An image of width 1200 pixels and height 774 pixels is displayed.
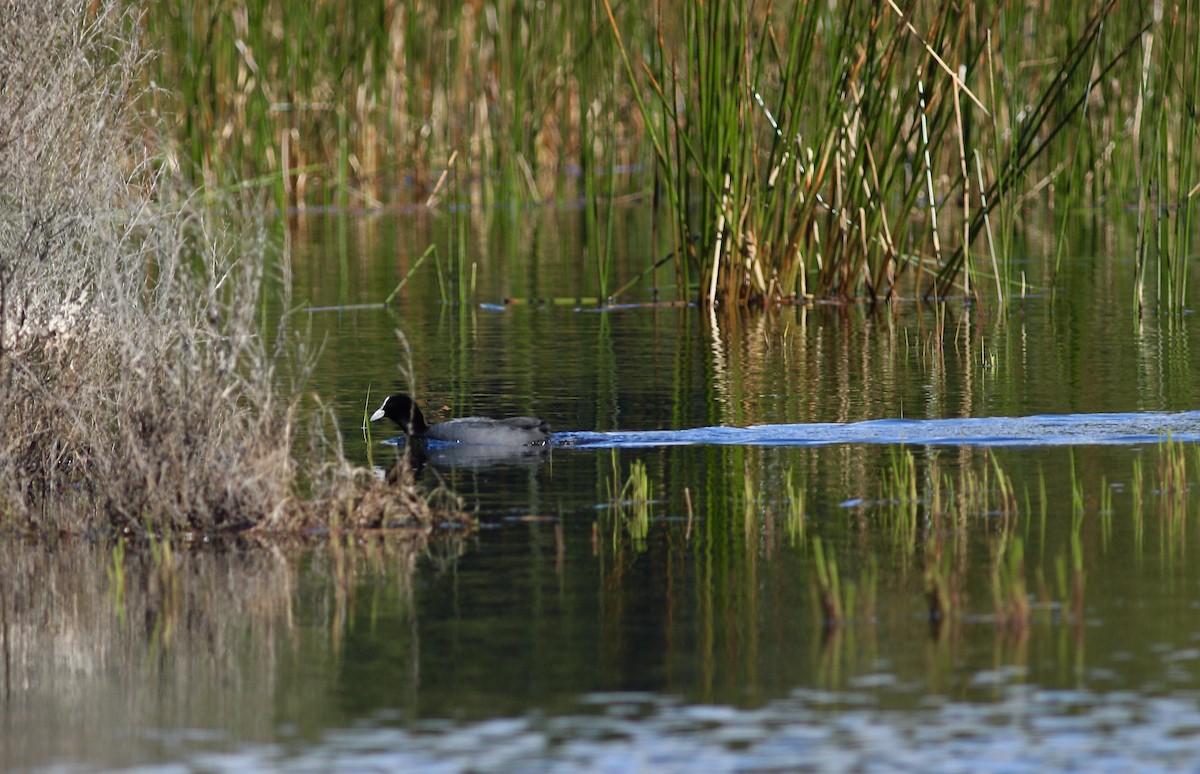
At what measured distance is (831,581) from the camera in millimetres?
6754

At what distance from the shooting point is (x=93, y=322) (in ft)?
29.3

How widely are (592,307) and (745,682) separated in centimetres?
1130

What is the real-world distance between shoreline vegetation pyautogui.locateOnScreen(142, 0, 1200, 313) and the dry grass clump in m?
4.07

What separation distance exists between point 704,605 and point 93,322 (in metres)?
3.47

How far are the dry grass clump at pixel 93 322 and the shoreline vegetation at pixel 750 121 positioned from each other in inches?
160

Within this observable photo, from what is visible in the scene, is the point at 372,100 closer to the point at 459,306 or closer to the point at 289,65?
the point at 289,65

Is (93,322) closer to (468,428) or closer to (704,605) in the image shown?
(468,428)

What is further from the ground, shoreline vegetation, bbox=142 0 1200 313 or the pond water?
shoreline vegetation, bbox=142 0 1200 313

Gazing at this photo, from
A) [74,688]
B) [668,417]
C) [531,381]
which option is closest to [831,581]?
[74,688]

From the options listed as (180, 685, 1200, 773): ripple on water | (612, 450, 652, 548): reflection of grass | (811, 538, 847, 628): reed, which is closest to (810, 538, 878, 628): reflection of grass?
(811, 538, 847, 628): reed

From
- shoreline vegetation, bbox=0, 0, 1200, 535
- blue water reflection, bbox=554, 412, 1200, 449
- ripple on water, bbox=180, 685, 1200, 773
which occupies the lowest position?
ripple on water, bbox=180, 685, 1200, 773

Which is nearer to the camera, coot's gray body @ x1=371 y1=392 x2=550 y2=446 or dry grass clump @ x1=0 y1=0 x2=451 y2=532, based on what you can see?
dry grass clump @ x1=0 y1=0 x2=451 y2=532

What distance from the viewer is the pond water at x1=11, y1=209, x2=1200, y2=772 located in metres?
5.31

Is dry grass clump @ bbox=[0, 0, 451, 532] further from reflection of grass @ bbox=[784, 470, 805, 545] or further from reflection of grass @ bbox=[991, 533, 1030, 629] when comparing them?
reflection of grass @ bbox=[991, 533, 1030, 629]
